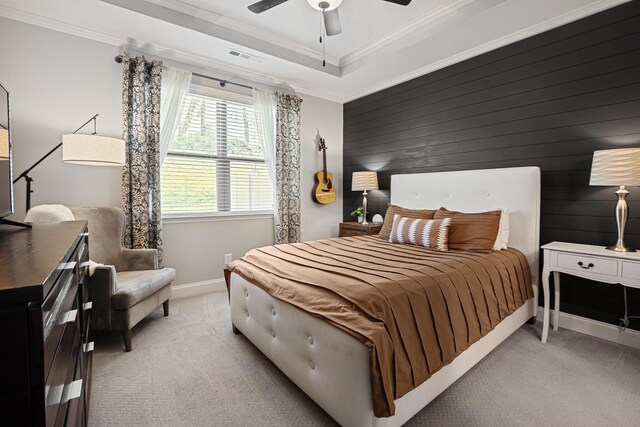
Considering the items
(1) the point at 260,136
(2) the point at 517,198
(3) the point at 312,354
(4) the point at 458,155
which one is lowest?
(3) the point at 312,354

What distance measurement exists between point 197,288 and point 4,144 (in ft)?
8.40

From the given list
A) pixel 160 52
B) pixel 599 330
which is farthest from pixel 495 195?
A: pixel 160 52

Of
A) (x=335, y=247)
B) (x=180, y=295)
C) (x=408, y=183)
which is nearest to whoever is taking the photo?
(x=335, y=247)

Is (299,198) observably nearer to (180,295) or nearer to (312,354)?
(180,295)

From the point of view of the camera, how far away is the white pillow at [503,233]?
271 centimetres

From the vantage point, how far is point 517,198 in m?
2.89

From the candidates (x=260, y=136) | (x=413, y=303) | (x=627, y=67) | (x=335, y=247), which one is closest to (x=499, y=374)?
(x=413, y=303)

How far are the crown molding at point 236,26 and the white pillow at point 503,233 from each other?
9.32 ft

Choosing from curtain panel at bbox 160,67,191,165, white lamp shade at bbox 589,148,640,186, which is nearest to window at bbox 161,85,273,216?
curtain panel at bbox 160,67,191,165

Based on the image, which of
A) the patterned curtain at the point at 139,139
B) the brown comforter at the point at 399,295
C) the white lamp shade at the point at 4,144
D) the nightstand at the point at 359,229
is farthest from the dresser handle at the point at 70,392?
the nightstand at the point at 359,229

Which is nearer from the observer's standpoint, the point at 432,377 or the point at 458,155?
the point at 432,377

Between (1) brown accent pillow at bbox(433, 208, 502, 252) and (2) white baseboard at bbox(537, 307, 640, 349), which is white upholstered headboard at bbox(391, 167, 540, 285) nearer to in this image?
(1) brown accent pillow at bbox(433, 208, 502, 252)

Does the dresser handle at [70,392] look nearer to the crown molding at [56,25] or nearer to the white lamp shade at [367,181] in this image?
the crown molding at [56,25]

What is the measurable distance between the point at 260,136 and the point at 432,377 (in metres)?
3.44
